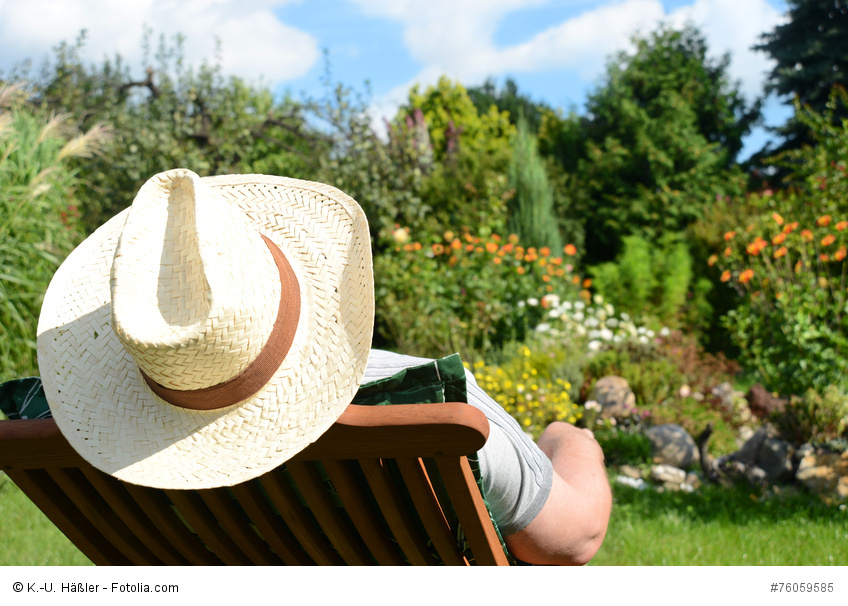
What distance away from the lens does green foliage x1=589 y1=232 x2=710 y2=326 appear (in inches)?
301

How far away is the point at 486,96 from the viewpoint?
81.4 ft

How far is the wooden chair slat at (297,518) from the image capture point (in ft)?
4.48

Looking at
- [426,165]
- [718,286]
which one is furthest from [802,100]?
[426,165]

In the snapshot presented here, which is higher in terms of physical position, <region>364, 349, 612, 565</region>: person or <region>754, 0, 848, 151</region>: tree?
<region>754, 0, 848, 151</region>: tree

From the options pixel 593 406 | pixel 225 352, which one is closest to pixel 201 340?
pixel 225 352

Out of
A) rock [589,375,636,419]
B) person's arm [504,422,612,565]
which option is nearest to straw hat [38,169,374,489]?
person's arm [504,422,612,565]

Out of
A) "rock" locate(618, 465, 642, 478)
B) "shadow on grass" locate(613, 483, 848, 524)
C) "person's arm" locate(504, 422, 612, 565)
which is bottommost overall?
"shadow on grass" locate(613, 483, 848, 524)

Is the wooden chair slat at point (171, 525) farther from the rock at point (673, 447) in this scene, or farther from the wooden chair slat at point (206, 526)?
the rock at point (673, 447)

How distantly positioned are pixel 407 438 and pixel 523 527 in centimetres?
44

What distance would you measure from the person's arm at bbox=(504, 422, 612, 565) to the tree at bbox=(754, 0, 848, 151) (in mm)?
13133

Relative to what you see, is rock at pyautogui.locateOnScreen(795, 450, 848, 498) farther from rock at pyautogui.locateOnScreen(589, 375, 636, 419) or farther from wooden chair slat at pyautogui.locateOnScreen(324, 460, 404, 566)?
wooden chair slat at pyautogui.locateOnScreen(324, 460, 404, 566)

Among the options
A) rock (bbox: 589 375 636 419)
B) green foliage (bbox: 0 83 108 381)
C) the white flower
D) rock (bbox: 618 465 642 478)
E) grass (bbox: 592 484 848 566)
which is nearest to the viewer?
grass (bbox: 592 484 848 566)

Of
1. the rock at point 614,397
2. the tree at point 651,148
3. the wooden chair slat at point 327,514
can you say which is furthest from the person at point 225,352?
the tree at point 651,148
